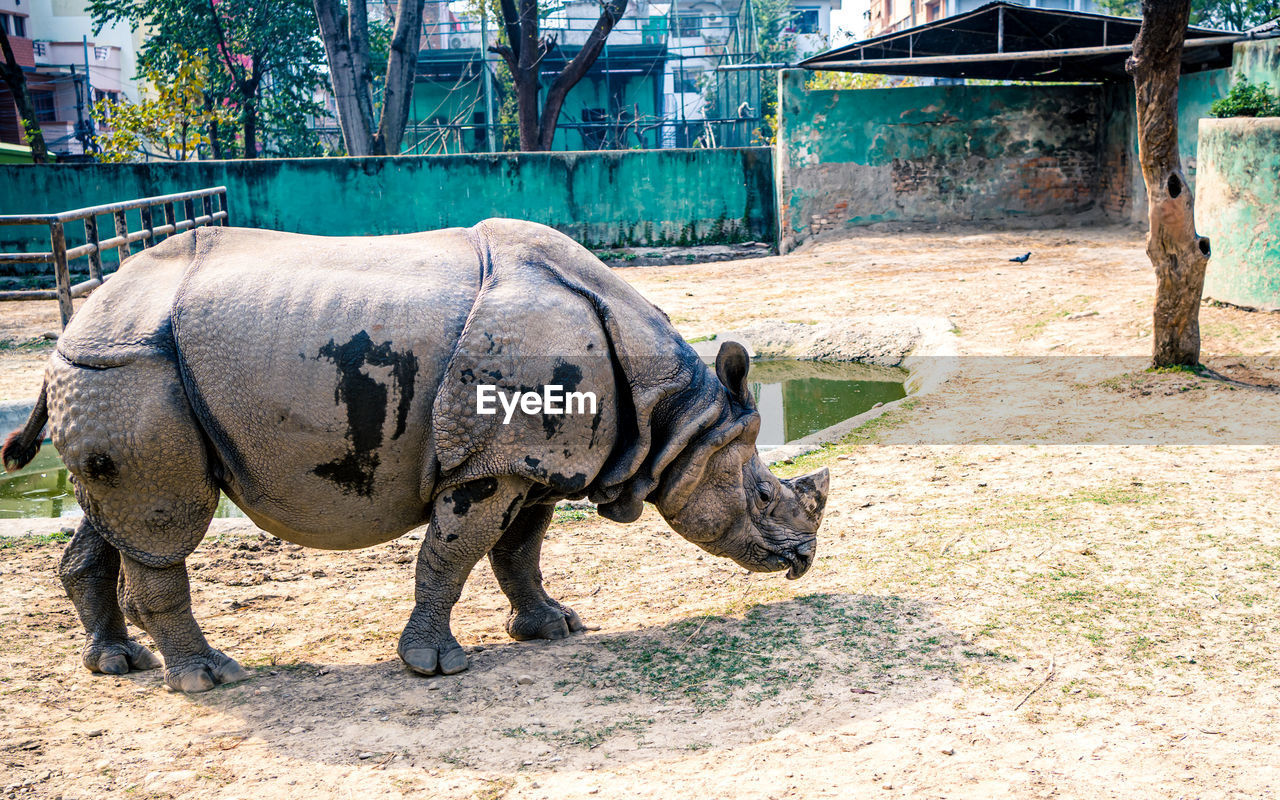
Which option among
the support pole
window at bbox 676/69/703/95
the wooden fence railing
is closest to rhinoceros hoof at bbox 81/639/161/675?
the wooden fence railing

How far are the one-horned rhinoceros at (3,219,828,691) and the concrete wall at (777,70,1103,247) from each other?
14.1 m

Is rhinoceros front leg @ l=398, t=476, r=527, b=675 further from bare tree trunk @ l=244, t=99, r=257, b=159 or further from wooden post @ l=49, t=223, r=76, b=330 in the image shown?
bare tree trunk @ l=244, t=99, r=257, b=159

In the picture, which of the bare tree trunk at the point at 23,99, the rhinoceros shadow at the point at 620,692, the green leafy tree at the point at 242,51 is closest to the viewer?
the rhinoceros shadow at the point at 620,692

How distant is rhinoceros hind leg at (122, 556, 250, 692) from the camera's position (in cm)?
408

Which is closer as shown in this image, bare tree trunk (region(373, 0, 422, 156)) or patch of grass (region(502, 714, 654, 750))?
patch of grass (region(502, 714, 654, 750))

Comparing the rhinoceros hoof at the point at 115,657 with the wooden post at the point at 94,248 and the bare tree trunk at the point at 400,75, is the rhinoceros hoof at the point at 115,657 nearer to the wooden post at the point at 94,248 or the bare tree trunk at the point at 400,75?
the wooden post at the point at 94,248

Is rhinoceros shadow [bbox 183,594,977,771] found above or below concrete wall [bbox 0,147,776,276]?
below

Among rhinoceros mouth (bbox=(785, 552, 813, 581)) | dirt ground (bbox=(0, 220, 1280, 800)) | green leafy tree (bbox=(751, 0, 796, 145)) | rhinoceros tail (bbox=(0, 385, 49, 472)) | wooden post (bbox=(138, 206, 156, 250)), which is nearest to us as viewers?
dirt ground (bbox=(0, 220, 1280, 800))

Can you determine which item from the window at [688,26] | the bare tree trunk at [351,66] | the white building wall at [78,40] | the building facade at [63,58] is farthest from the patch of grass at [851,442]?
the white building wall at [78,40]

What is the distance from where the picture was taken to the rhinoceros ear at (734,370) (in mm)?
4336

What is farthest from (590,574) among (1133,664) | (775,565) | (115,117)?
(115,117)

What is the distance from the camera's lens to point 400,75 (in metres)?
19.6

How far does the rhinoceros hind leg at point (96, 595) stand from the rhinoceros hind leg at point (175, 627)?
283 millimetres

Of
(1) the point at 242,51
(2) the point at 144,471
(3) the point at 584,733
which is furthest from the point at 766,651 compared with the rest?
(1) the point at 242,51
